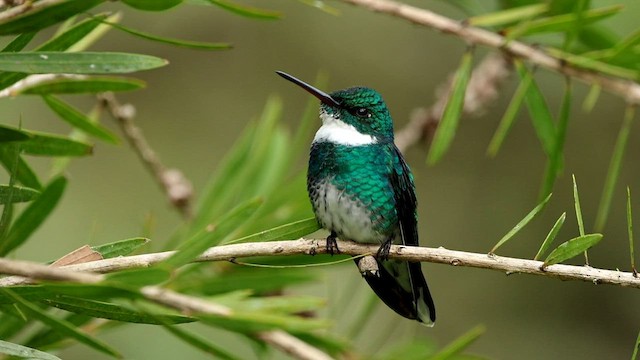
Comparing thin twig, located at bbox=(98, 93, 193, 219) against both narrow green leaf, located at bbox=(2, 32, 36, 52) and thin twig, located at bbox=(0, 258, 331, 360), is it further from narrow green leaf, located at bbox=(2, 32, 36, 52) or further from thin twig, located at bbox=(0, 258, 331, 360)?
thin twig, located at bbox=(0, 258, 331, 360)

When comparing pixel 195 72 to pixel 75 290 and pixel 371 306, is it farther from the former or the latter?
pixel 75 290

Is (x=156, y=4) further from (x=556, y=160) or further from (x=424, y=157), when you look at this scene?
(x=424, y=157)

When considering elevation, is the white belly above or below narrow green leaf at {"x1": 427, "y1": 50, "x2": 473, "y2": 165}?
below

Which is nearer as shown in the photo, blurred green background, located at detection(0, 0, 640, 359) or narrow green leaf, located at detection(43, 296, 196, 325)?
narrow green leaf, located at detection(43, 296, 196, 325)

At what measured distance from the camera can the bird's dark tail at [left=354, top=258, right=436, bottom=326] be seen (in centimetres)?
237

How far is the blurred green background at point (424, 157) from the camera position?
3.90 m

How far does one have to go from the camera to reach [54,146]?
4.53 ft

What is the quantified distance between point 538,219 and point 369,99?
1.57 meters

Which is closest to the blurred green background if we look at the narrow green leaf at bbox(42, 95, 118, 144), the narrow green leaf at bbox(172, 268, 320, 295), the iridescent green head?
the iridescent green head

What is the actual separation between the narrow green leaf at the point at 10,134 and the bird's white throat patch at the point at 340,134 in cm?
149

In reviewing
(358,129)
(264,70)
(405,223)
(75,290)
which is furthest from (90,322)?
(264,70)

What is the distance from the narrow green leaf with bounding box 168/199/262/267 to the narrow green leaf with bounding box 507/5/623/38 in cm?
81

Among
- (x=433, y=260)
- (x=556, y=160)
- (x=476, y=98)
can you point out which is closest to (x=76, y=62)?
(x=433, y=260)

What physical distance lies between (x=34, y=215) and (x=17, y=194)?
1.7 inches
